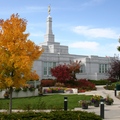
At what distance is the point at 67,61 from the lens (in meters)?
55.2

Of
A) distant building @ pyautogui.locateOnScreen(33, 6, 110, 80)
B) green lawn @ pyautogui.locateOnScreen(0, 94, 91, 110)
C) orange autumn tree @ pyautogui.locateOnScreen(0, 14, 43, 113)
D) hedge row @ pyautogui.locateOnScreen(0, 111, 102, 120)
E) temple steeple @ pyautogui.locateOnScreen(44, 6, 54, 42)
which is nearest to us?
hedge row @ pyautogui.locateOnScreen(0, 111, 102, 120)

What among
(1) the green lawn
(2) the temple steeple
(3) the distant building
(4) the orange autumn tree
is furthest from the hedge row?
(2) the temple steeple

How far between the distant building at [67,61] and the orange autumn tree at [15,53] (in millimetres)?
36937

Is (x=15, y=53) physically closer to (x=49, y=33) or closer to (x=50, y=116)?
(x=50, y=116)

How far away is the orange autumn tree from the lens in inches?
465

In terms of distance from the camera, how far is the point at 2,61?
11.8m

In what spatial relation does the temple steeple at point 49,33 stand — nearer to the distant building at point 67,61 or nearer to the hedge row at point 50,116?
the distant building at point 67,61

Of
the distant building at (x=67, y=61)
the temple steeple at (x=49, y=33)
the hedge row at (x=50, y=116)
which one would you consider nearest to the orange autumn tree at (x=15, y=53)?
the hedge row at (x=50, y=116)

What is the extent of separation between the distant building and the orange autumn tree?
36.9 m

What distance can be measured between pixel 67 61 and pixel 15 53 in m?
43.2

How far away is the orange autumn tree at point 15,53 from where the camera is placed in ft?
38.8

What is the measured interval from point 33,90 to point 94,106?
12.3 meters

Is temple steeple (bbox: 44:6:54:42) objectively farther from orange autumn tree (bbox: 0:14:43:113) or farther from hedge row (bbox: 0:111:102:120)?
hedge row (bbox: 0:111:102:120)

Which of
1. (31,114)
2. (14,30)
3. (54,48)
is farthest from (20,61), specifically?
(54,48)
